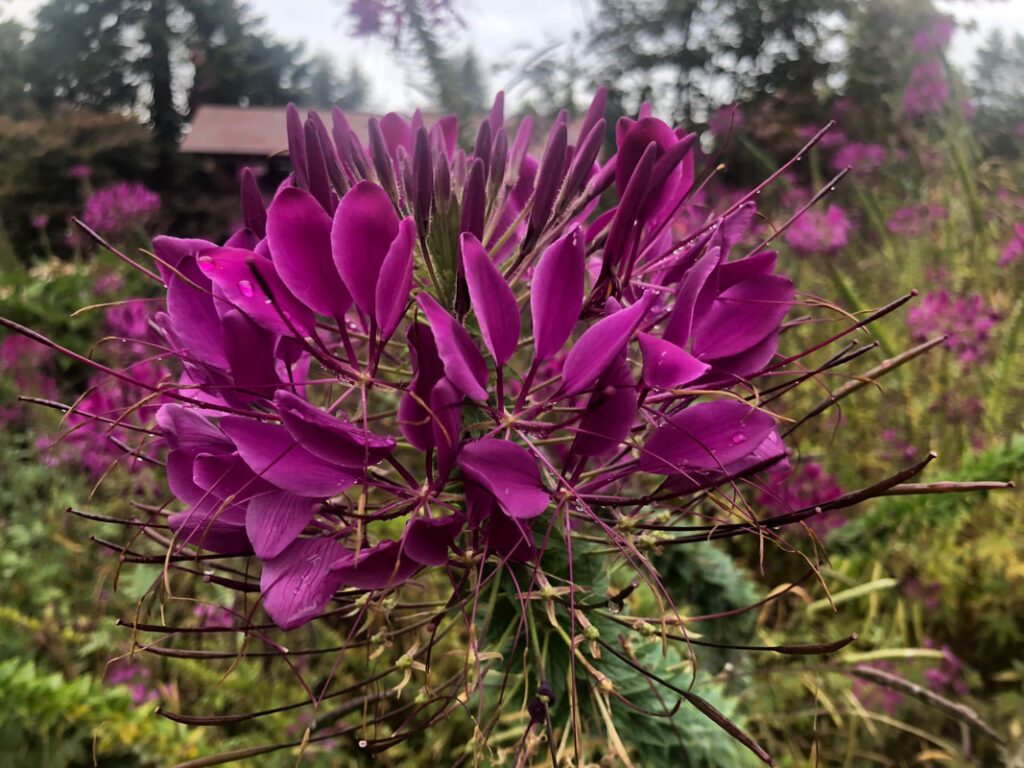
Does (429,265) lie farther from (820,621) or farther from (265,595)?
(820,621)

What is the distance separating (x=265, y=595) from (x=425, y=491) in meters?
0.14

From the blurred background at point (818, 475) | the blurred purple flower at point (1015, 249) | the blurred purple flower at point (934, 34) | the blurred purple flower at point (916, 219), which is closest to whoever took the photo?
the blurred background at point (818, 475)

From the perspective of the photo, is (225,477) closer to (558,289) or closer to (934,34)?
(558,289)

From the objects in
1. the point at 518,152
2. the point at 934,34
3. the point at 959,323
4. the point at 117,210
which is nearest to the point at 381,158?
the point at 518,152

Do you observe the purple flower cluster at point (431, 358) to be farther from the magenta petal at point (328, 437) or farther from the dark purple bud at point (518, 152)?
the dark purple bud at point (518, 152)

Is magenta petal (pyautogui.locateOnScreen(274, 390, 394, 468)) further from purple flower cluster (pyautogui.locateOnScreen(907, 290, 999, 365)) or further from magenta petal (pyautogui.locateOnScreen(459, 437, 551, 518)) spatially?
purple flower cluster (pyautogui.locateOnScreen(907, 290, 999, 365))

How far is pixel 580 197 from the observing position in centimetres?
69

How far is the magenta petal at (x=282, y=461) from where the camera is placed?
0.48m

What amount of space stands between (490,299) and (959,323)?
2001 mm

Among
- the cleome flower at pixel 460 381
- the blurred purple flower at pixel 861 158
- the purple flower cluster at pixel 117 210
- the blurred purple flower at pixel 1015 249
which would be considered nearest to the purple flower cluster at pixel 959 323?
the blurred purple flower at pixel 1015 249

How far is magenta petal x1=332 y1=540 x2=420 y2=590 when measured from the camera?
0.50 m

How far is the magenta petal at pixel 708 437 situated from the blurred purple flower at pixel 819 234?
8.53ft

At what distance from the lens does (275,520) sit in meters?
0.51

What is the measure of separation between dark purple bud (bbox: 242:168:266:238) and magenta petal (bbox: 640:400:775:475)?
42 cm
